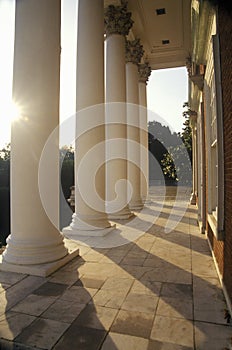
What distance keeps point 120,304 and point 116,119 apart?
3167 centimetres

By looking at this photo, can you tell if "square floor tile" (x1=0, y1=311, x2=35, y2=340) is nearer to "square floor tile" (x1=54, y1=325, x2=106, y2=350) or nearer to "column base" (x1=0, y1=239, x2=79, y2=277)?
"square floor tile" (x1=54, y1=325, x2=106, y2=350)

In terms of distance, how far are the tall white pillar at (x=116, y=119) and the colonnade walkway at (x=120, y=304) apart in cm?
1836

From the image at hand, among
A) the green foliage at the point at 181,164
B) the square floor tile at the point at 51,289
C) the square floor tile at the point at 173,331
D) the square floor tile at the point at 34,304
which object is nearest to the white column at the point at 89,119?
the square floor tile at the point at 51,289

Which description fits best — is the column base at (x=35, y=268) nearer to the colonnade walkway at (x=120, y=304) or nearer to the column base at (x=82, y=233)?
the colonnade walkway at (x=120, y=304)

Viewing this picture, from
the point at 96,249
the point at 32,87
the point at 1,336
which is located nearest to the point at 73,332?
the point at 1,336

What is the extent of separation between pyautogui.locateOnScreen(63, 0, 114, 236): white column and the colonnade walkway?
743cm

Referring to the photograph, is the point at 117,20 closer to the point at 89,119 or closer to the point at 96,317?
the point at 89,119

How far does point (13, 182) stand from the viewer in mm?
19359

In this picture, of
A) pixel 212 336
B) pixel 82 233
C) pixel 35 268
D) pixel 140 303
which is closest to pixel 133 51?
pixel 82 233

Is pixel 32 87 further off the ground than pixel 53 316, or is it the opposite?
pixel 32 87

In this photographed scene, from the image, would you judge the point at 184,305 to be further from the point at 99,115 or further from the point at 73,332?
the point at 99,115

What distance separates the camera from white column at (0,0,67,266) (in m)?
18.9

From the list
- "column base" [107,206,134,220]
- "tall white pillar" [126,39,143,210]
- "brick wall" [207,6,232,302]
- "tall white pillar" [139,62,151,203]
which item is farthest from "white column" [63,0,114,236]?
"tall white pillar" [139,62,151,203]

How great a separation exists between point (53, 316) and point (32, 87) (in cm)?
1490
